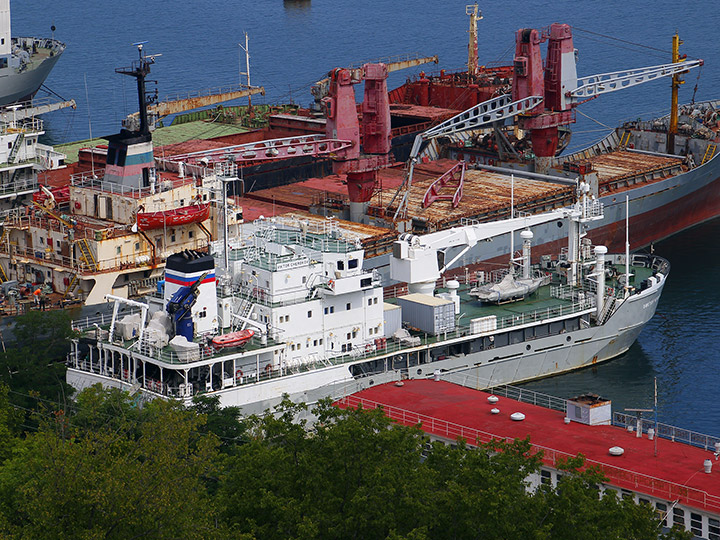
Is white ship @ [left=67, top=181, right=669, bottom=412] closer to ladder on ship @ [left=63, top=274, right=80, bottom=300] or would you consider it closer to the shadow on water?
the shadow on water

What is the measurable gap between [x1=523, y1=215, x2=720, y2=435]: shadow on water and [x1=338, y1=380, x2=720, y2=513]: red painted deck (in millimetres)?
10432

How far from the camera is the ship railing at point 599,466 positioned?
36125 millimetres

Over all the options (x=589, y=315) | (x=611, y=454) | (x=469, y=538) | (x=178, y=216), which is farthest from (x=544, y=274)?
(x=469, y=538)

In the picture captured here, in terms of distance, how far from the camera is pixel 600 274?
2256 inches

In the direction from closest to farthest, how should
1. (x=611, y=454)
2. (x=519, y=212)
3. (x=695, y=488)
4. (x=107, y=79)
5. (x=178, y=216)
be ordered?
(x=695, y=488) < (x=611, y=454) < (x=178, y=216) < (x=519, y=212) < (x=107, y=79)

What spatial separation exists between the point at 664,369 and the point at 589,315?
164 inches

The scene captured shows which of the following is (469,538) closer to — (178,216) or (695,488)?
(695,488)

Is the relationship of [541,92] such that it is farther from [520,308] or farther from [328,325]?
[328,325]

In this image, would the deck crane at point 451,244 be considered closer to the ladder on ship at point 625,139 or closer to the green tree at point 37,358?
the green tree at point 37,358

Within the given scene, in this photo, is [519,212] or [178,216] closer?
[178,216]

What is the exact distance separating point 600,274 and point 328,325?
526 inches

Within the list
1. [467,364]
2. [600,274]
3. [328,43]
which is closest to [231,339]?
[467,364]

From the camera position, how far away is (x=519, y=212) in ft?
228

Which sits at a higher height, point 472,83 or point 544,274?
point 472,83
